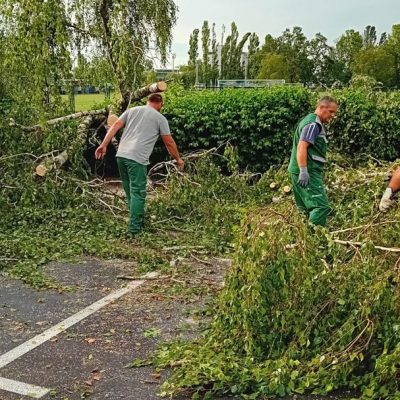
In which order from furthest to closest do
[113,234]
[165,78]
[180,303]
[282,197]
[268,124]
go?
[165,78], [268,124], [282,197], [113,234], [180,303]

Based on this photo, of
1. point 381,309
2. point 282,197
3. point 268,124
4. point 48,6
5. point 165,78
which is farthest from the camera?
point 165,78

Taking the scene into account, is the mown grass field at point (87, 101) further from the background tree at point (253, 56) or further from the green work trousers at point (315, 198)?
the background tree at point (253, 56)

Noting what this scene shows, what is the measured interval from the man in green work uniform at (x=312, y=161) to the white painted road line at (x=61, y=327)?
1.88 m

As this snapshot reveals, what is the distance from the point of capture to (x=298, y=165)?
6215mm

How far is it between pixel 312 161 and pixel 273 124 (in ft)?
15.7

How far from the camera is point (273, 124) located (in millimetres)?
11008

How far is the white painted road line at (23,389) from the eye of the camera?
3730 millimetres

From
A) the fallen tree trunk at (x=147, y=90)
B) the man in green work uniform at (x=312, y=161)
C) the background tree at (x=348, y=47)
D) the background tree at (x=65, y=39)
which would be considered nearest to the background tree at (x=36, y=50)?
the background tree at (x=65, y=39)

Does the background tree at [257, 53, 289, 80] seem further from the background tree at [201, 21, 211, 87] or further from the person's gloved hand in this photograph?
the person's gloved hand

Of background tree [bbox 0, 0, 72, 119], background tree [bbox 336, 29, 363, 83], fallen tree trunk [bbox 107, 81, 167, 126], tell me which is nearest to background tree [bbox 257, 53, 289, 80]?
background tree [bbox 336, 29, 363, 83]

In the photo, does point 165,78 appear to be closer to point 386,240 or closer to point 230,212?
point 230,212

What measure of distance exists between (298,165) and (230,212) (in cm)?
172

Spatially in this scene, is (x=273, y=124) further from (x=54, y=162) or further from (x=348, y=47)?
(x=348, y=47)

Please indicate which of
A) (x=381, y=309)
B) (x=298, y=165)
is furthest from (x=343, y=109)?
(x=381, y=309)
